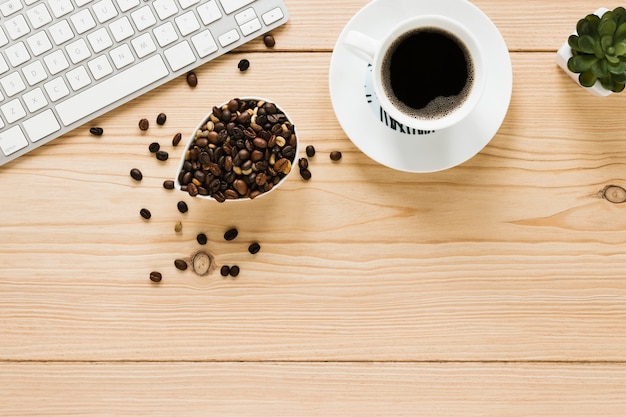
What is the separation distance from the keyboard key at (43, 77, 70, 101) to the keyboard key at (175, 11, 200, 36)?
0.19 metres

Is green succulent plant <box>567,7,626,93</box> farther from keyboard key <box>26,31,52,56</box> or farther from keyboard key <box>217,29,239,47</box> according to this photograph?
keyboard key <box>26,31,52,56</box>

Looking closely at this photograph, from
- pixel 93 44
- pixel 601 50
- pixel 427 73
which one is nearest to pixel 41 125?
pixel 93 44

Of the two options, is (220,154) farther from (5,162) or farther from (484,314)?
(484,314)

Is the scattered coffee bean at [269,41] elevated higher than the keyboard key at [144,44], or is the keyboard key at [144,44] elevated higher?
the keyboard key at [144,44]

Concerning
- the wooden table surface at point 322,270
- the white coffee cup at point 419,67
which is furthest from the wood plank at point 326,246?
the white coffee cup at point 419,67

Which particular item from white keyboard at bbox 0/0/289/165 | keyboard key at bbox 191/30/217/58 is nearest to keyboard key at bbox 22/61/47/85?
white keyboard at bbox 0/0/289/165

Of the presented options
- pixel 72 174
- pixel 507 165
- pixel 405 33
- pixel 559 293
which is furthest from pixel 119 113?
pixel 559 293

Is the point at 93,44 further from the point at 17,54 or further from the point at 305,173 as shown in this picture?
the point at 305,173

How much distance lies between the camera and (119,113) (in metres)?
0.95

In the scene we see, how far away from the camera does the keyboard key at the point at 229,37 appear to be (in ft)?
3.02

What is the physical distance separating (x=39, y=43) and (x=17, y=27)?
39mm

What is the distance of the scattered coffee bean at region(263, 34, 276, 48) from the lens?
0.93 metres

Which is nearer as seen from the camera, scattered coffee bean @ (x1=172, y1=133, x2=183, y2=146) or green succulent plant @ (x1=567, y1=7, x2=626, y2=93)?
green succulent plant @ (x1=567, y1=7, x2=626, y2=93)

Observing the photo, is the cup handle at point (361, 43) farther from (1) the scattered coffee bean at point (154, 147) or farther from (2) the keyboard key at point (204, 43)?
(1) the scattered coffee bean at point (154, 147)
